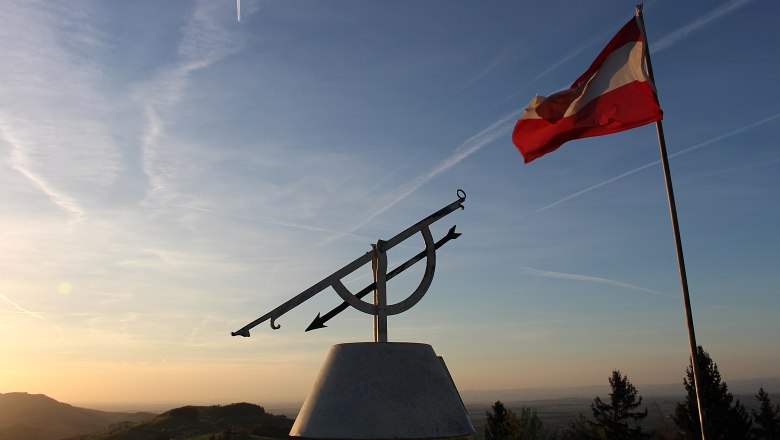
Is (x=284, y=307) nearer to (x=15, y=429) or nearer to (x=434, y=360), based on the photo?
(x=434, y=360)

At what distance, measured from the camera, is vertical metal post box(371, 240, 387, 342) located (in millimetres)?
9061

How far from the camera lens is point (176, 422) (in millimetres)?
95875

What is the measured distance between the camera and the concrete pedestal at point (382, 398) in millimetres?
8219

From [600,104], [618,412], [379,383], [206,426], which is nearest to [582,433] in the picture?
[618,412]

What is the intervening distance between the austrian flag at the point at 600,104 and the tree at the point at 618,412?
210 ft

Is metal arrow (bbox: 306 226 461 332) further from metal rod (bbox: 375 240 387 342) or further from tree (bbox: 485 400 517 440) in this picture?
tree (bbox: 485 400 517 440)

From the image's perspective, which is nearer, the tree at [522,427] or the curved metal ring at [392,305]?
the curved metal ring at [392,305]

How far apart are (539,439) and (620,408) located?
58.6 feet

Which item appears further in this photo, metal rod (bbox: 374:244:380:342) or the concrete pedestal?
metal rod (bbox: 374:244:380:342)

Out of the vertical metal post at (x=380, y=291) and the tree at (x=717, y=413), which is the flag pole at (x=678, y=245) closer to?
the vertical metal post at (x=380, y=291)

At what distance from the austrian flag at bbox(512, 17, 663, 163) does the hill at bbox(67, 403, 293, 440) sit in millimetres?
67425

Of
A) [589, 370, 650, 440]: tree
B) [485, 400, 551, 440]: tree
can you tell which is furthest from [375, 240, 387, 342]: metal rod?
[589, 370, 650, 440]: tree

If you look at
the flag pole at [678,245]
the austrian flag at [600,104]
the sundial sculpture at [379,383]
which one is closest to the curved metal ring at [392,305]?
the sundial sculpture at [379,383]

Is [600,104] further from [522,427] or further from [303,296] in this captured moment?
[522,427]
